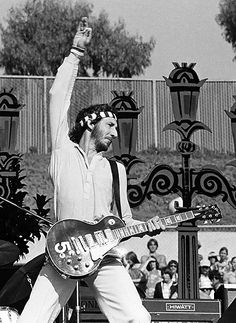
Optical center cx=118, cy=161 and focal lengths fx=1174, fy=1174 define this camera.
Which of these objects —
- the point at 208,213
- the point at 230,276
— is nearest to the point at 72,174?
the point at 208,213

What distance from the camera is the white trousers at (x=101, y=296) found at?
22.1 feet

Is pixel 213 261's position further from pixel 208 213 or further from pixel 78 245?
pixel 78 245

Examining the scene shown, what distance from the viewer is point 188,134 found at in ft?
45.1

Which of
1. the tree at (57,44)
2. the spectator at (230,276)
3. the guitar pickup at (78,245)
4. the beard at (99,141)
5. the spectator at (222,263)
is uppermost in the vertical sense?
the tree at (57,44)

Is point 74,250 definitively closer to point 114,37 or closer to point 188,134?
point 188,134

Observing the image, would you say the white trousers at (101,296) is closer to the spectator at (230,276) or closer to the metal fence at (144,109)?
the spectator at (230,276)

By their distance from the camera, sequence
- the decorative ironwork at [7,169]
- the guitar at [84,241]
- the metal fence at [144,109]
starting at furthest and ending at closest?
the metal fence at [144,109] < the decorative ironwork at [7,169] < the guitar at [84,241]

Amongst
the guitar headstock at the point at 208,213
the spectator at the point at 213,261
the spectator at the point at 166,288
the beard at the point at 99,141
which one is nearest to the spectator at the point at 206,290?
the spectator at the point at 166,288

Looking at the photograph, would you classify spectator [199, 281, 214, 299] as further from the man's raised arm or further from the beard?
the man's raised arm

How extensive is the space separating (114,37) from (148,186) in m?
30.1

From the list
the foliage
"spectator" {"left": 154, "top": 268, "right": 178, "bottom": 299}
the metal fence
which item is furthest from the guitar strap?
the metal fence

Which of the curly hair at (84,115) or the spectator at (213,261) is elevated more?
the curly hair at (84,115)

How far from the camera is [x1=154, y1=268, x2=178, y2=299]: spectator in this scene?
528 inches

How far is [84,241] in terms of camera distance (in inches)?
277
